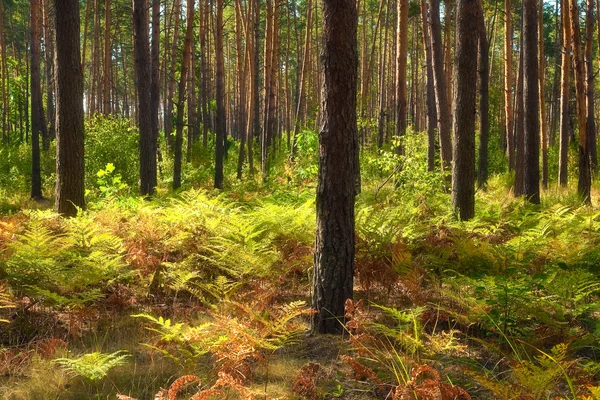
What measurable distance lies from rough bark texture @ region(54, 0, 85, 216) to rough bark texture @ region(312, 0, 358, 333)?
4580 mm

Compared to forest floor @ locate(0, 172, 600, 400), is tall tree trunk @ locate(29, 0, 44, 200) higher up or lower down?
higher up

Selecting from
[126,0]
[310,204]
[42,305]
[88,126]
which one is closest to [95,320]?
[42,305]

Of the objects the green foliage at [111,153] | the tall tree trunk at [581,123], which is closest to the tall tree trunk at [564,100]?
the tall tree trunk at [581,123]

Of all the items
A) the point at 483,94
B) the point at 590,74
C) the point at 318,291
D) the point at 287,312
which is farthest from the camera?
the point at 590,74

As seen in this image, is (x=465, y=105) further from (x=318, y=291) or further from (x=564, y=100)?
(x=564, y=100)

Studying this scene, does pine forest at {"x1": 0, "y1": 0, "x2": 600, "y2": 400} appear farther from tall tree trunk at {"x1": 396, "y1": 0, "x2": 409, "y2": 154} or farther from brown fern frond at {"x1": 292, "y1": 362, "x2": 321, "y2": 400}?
tall tree trunk at {"x1": 396, "y1": 0, "x2": 409, "y2": 154}

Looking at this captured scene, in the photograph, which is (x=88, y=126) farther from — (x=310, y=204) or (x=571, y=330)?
(x=571, y=330)

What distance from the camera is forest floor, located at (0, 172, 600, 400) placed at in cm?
314

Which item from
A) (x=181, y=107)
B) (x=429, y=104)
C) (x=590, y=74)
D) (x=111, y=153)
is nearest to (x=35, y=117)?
(x=111, y=153)

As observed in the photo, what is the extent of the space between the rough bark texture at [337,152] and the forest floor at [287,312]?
428mm

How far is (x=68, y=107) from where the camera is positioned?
7234 millimetres

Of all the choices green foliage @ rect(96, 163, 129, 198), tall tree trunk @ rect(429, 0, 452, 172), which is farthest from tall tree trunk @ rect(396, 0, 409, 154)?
green foliage @ rect(96, 163, 129, 198)

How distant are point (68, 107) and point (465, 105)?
5414 mm

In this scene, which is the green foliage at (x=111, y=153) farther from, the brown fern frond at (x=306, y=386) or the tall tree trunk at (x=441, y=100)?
the brown fern frond at (x=306, y=386)
